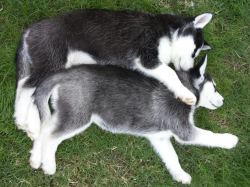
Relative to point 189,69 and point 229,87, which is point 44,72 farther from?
point 229,87

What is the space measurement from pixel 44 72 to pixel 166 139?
1583mm

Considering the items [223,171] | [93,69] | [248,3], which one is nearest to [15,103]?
[93,69]

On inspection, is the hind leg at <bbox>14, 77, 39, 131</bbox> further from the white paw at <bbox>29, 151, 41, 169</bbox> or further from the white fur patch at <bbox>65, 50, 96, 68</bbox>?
the white fur patch at <bbox>65, 50, 96, 68</bbox>

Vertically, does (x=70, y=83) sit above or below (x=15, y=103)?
above

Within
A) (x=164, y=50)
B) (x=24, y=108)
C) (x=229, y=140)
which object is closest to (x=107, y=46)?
(x=164, y=50)

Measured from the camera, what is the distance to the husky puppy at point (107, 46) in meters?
4.98

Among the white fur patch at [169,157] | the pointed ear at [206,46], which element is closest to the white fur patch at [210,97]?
the pointed ear at [206,46]

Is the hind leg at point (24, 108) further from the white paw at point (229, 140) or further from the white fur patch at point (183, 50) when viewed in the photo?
the white paw at point (229, 140)

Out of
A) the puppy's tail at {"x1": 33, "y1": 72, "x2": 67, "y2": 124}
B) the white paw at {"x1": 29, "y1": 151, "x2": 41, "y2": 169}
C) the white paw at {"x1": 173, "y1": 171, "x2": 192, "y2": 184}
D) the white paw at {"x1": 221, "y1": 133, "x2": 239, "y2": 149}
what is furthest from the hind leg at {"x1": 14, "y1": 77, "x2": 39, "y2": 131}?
the white paw at {"x1": 221, "y1": 133, "x2": 239, "y2": 149}

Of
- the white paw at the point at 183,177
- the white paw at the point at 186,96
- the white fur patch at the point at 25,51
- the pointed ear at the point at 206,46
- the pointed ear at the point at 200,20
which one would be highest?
the pointed ear at the point at 200,20

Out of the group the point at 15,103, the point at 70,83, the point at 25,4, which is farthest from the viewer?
the point at 25,4

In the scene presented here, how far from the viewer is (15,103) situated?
205 inches

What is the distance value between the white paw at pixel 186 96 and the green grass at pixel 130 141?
711 millimetres

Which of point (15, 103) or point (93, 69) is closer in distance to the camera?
point (93, 69)
